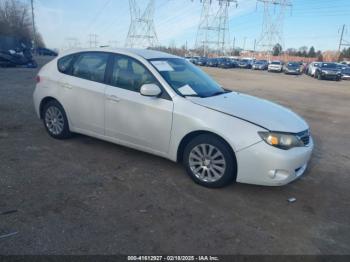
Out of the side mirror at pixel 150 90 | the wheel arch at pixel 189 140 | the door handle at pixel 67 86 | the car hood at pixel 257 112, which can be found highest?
the side mirror at pixel 150 90

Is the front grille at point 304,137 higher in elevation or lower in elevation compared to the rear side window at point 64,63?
lower

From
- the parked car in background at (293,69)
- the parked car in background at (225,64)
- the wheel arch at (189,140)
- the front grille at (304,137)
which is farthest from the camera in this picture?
the parked car in background at (225,64)

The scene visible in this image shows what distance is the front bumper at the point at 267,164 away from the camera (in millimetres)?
3633

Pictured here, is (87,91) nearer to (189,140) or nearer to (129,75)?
(129,75)

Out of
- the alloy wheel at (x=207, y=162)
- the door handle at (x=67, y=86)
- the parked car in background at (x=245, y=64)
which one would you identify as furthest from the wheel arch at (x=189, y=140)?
the parked car in background at (x=245, y=64)

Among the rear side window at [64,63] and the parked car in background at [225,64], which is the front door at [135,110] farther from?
the parked car in background at [225,64]

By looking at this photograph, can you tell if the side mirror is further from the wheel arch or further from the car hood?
the wheel arch

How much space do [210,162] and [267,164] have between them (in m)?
0.72

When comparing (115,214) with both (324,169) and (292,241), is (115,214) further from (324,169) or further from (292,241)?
(324,169)

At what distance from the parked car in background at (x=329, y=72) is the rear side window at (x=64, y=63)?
94.6 feet

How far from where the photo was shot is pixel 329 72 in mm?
28812

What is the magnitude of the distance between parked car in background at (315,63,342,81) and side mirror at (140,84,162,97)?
2909 cm

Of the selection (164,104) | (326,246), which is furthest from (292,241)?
(164,104)

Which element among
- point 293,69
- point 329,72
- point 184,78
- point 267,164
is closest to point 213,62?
point 293,69
